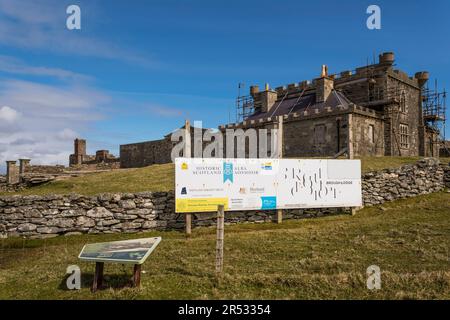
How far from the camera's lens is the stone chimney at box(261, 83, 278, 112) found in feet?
122

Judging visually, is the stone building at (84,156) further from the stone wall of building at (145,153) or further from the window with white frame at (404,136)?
the window with white frame at (404,136)

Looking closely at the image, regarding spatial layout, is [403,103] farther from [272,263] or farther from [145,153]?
[272,263]

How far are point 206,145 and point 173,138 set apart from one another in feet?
13.0

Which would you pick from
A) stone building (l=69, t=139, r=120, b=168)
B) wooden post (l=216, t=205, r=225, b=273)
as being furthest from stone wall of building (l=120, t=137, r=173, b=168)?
wooden post (l=216, t=205, r=225, b=273)

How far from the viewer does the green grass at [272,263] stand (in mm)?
6074

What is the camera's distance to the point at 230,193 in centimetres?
1336

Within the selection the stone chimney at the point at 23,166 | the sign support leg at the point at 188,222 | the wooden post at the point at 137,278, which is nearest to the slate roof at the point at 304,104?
the sign support leg at the point at 188,222

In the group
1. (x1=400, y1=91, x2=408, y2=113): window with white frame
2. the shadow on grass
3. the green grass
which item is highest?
(x1=400, y1=91, x2=408, y2=113): window with white frame

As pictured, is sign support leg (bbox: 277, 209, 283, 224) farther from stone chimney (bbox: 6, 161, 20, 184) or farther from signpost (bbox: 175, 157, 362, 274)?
stone chimney (bbox: 6, 161, 20, 184)

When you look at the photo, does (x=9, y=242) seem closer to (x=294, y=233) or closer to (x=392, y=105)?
(x=294, y=233)

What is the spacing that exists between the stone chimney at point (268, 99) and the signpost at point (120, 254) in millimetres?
31576

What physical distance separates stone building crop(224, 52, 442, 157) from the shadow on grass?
2157 centimetres

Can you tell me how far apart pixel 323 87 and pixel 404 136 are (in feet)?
28.1

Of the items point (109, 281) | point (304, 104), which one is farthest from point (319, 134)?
point (109, 281)
